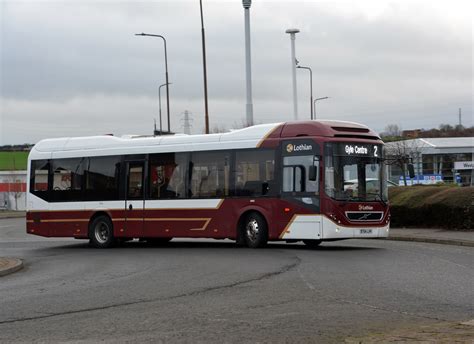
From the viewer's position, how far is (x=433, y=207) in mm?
26141

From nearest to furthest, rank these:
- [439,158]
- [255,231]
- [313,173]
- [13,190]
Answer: [313,173], [255,231], [439,158], [13,190]

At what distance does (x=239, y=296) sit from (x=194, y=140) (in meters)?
11.0

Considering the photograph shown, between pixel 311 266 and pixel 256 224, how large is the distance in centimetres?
499

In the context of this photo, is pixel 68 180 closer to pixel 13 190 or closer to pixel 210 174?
pixel 210 174

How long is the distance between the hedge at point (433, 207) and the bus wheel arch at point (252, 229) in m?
8.29

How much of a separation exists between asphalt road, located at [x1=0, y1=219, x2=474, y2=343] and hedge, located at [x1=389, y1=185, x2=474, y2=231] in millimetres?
6127

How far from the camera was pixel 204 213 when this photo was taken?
2097 cm

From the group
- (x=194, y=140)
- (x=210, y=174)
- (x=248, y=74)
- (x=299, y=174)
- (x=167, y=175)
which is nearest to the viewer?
(x=299, y=174)

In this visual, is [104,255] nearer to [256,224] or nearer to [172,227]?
[172,227]

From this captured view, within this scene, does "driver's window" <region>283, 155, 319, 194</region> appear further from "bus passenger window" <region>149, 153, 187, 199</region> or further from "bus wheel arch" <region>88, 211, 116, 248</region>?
"bus wheel arch" <region>88, 211, 116, 248</region>

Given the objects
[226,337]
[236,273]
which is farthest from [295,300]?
[236,273]

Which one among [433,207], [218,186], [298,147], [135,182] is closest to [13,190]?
[135,182]

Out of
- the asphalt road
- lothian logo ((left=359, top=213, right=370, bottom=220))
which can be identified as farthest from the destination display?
the asphalt road

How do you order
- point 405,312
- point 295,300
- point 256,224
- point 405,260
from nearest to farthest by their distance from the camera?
1. point 405,312
2. point 295,300
3. point 405,260
4. point 256,224
